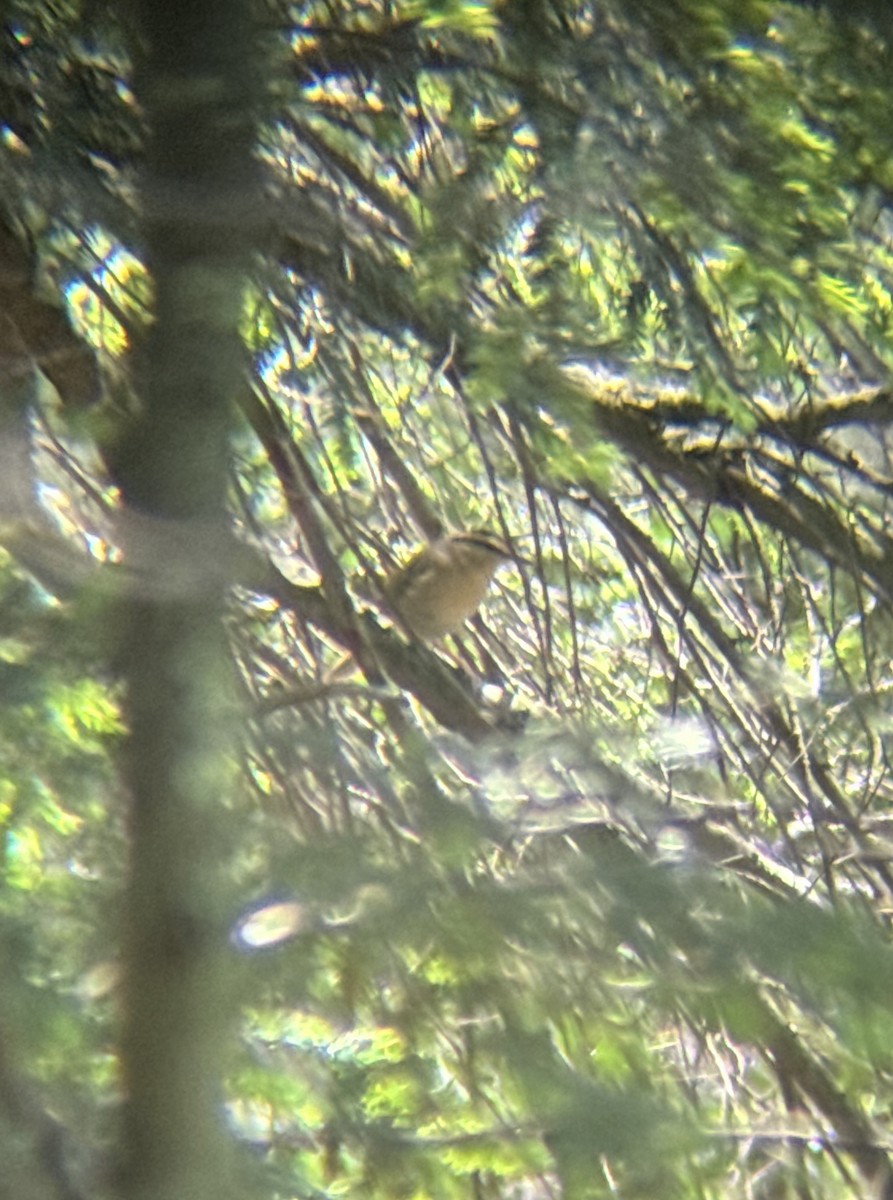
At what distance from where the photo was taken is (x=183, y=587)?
1139 millimetres

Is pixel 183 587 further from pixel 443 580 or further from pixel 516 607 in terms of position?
pixel 516 607

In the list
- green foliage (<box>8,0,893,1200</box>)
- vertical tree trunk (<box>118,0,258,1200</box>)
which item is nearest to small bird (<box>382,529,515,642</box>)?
green foliage (<box>8,0,893,1200</box>)

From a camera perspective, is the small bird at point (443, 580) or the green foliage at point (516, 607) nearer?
the green foliage at point (516, 607)

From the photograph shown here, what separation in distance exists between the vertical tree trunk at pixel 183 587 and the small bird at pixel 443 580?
4.96ft

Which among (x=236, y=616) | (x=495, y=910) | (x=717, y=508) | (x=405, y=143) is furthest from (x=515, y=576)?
(x=495, y=910)

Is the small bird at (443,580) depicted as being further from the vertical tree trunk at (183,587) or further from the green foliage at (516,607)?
the vertical tree trunk at (183,587)

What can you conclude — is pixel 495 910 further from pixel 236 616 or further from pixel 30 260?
pixel 30 260

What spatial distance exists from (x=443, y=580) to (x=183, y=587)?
5.83ft

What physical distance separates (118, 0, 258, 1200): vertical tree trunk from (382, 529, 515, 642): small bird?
1512 millimetres

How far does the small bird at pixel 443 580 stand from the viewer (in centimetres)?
287

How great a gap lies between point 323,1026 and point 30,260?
107cm

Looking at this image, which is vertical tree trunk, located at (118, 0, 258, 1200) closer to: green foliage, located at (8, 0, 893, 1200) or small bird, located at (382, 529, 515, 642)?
green foliage, located at (8, 0, 893, 1200)

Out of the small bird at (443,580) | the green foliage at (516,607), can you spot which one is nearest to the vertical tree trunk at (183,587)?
the green foliage at (516,607)

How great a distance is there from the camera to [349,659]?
2.55 meters
